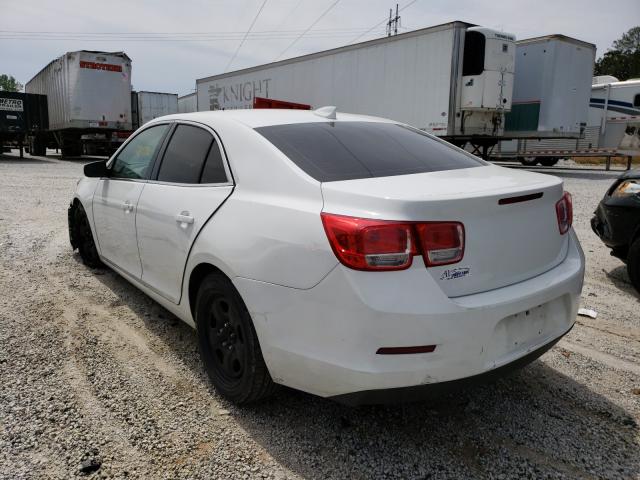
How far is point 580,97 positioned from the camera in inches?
608

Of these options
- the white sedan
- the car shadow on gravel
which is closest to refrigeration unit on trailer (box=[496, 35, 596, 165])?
the white sedan

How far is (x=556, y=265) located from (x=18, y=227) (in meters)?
6.86

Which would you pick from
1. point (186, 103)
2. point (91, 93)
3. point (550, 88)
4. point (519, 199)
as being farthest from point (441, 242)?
point (186, 103)

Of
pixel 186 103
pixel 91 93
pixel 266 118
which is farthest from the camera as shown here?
pixel 186 103

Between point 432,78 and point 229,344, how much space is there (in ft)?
40.5

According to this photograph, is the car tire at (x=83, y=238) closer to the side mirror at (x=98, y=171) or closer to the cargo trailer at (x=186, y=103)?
the side mirror at (x=98, y=171)

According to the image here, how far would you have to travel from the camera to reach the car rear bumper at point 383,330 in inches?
75.2

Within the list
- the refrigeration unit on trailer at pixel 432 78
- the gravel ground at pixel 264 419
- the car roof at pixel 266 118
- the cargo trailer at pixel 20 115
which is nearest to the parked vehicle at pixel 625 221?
the gravel ground at pixel 264 419

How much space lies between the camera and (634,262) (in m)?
4.27

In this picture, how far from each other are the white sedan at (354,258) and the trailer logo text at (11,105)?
68.6 feet

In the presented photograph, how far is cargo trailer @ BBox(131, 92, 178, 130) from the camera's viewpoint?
2561 cm

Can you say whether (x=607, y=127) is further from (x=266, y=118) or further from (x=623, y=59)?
(x=623, y=59)

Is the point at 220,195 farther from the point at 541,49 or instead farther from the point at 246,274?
the point at 541,49

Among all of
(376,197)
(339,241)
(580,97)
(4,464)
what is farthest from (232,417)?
(580,97)
